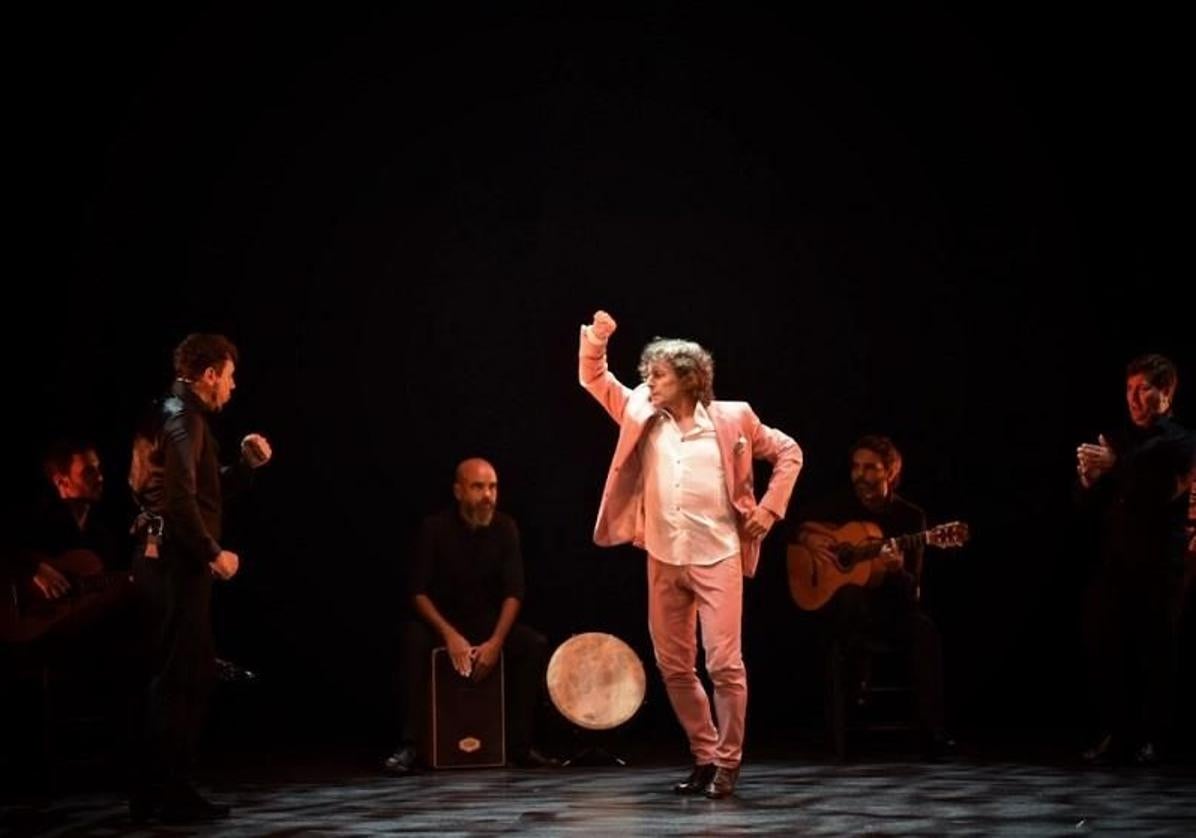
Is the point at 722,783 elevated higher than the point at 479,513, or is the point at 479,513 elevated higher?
the point at 479,513

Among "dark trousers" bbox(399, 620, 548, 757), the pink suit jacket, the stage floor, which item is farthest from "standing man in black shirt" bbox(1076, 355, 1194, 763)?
"dark trousers" bbox(399, 620, 548, 757)

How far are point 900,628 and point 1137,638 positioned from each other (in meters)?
1.03

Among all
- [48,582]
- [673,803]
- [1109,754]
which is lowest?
[673,803]

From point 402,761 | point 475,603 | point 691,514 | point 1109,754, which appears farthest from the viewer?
point 475,603

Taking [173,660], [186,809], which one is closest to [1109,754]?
[186,809]

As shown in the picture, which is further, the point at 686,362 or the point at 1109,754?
the point at 1109,754

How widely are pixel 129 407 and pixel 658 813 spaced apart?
3901 millimetres

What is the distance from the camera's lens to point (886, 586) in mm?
8266

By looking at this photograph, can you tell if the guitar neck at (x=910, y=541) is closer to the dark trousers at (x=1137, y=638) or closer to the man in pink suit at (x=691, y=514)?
the dark trousers at (x=1137, y=638)

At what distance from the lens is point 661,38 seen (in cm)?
905

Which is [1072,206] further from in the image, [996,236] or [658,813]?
[658,813]

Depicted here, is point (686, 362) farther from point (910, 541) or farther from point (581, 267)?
point (581, 267)

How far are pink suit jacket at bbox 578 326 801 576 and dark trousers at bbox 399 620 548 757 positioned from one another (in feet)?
4.75

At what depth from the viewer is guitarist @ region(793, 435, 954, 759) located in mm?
8109
